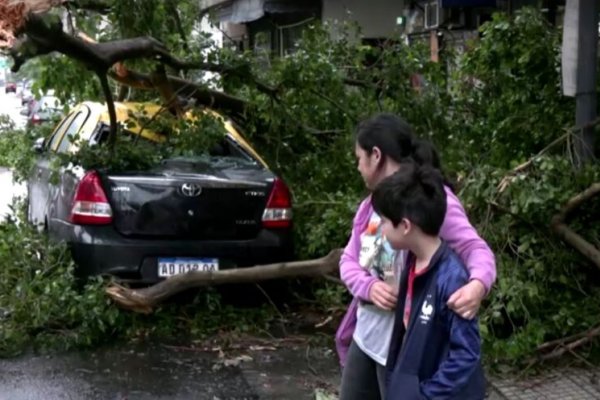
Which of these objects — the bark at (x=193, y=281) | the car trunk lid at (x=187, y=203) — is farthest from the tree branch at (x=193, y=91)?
the bark at (x=193, y=281)

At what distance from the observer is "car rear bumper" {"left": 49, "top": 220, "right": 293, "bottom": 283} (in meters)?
6.53

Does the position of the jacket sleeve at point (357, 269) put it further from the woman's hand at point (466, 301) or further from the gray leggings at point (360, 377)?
the woman's hand at point (466, 301)

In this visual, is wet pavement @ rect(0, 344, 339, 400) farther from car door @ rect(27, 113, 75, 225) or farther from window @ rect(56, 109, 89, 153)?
window @ rect(56, 109, 89, 153)

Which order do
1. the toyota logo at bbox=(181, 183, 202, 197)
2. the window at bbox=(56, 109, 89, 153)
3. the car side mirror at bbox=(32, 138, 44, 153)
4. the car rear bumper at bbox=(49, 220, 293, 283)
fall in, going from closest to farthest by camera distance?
the car rear bumper at bbox=(49, 220, 293, 283), the toyota logo at bbox=(181, 183, 202, 197), the window at bbox=(56, 109, 89, 153), the car side mirror at bbox=(32, 138, 44, 153)

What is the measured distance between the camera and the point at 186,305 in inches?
274

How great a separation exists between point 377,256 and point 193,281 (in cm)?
321

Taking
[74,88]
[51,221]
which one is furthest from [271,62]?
[51,221]

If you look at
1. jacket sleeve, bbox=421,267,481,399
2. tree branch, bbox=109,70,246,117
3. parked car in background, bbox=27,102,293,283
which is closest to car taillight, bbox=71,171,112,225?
parked car in background, bbox=27,102,293,283

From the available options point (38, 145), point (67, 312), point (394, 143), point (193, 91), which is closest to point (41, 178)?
point (38, 145)

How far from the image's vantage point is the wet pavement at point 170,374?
5.48m

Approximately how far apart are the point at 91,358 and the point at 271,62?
3.18 m

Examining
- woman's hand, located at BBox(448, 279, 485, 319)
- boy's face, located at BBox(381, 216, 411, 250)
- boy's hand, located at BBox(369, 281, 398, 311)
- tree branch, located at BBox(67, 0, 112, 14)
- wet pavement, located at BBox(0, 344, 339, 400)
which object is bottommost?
wet pavement, located at BBox(0, 344, 339, 400)

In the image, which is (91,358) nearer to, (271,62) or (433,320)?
(271,62)

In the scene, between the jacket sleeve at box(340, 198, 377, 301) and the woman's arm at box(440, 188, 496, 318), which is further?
the jacket sleeve at box(340, 198, 377, 301)
